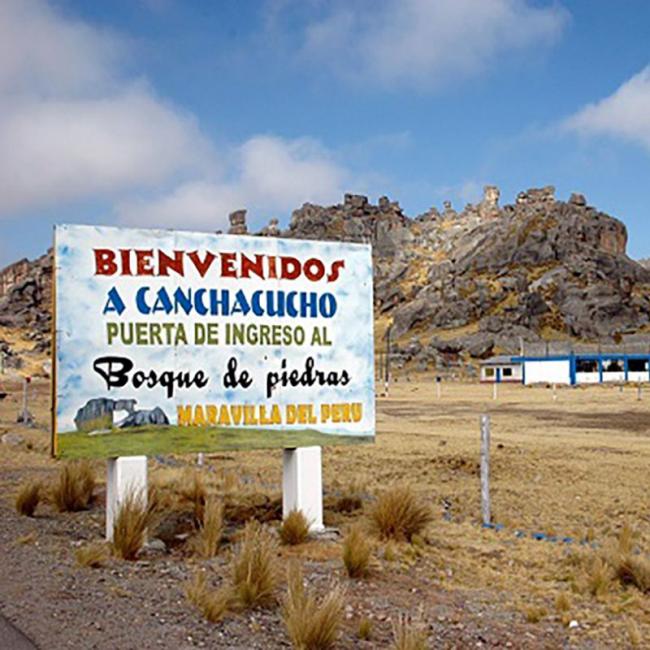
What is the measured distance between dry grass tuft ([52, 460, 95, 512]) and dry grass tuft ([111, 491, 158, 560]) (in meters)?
3.06

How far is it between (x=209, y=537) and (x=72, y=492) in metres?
3.64

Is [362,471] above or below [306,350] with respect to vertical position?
below

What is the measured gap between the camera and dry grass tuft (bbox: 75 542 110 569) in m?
8.18

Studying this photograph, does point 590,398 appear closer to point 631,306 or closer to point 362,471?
point 362,471

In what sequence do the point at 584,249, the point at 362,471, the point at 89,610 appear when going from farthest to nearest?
the point at 584,249 → the point at 362,471 → the point at 89,610

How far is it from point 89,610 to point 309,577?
7.96 ft

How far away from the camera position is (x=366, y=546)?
352 inches

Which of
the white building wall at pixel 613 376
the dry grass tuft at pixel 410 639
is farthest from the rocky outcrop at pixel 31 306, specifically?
the dry grass tuft at pixel 410 639

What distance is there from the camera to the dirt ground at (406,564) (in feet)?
21.9

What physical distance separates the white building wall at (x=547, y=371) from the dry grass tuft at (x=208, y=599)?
7885 centimetres

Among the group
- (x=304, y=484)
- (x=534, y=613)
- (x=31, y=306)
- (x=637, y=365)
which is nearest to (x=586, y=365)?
(x=637, y=365)

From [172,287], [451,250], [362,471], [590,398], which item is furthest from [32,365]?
[451,250]

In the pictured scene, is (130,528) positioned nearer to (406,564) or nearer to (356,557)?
(356,557)

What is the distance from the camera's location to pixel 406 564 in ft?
31.0
